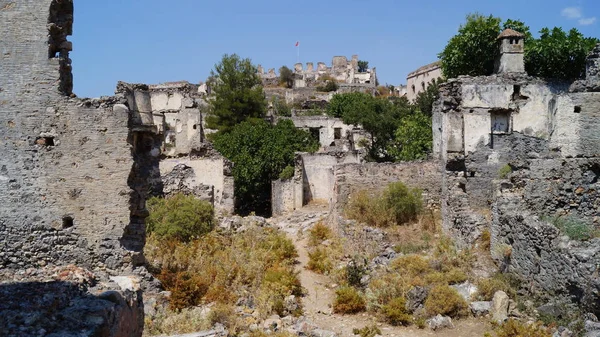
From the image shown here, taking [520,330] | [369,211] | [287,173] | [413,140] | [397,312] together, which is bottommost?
[397,312]

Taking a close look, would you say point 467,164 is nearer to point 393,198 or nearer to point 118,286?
point 393,198

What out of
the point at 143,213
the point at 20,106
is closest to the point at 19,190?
the point at 20,106

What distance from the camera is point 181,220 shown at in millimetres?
13094

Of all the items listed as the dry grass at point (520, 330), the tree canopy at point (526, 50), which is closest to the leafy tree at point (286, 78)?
the tree canopy at point (526, 50)

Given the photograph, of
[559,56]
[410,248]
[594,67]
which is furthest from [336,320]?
[559,56]

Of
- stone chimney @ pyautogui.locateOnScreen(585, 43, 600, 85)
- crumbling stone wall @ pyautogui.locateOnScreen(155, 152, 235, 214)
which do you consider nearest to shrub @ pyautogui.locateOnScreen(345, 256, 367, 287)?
stone chimney @ pyautogui.locateOnScreen(585, 43, 600, 85)

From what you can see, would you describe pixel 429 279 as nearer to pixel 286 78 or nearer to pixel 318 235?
pixel 318 235

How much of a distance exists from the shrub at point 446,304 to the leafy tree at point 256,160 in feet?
43.7

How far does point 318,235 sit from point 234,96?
657 inches

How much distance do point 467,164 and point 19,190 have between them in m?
10.6

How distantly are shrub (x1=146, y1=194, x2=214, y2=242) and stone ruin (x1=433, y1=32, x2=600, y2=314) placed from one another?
600cm

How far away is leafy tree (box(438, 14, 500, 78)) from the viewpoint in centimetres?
2125

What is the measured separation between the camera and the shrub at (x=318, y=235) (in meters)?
14.6

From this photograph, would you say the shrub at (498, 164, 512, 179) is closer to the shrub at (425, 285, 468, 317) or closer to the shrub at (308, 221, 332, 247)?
the shrub at (308, 221, 332, 247)
